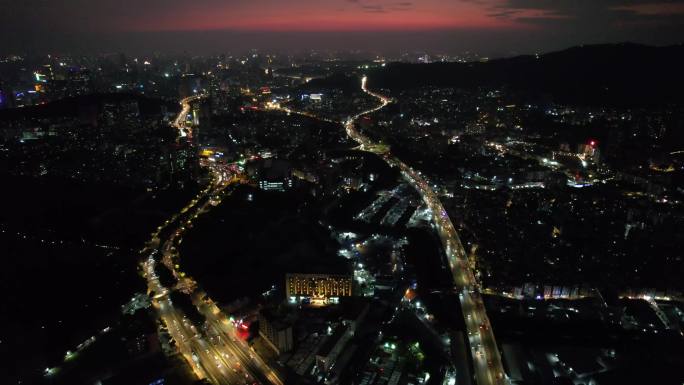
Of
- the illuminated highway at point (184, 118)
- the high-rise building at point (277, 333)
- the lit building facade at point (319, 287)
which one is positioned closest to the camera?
the high-rise building at point (277, 333)

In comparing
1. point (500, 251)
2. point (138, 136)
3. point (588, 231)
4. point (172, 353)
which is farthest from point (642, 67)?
point (172, 353)

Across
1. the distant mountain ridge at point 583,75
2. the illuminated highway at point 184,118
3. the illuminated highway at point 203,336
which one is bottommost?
the illuminated highway at point 203,336

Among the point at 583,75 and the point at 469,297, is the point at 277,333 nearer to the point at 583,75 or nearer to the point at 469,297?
the point at 469,297

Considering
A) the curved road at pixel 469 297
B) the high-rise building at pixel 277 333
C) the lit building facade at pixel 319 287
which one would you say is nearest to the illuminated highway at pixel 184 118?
the curved road at pixel 469 297

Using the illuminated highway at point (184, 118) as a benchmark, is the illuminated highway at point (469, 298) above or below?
below

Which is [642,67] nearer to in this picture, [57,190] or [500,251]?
[500,251]

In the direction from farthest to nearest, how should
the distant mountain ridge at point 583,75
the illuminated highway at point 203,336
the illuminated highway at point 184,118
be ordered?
the distant mountain ridge at point 583,75 < the illuminated highway at point 184,118 < the illuminated highway at point 203,336

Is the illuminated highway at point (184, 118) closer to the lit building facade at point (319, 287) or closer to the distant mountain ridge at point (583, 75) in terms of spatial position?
the lit building facade at point (319, 287)

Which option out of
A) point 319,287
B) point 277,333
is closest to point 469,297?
point 319,287
